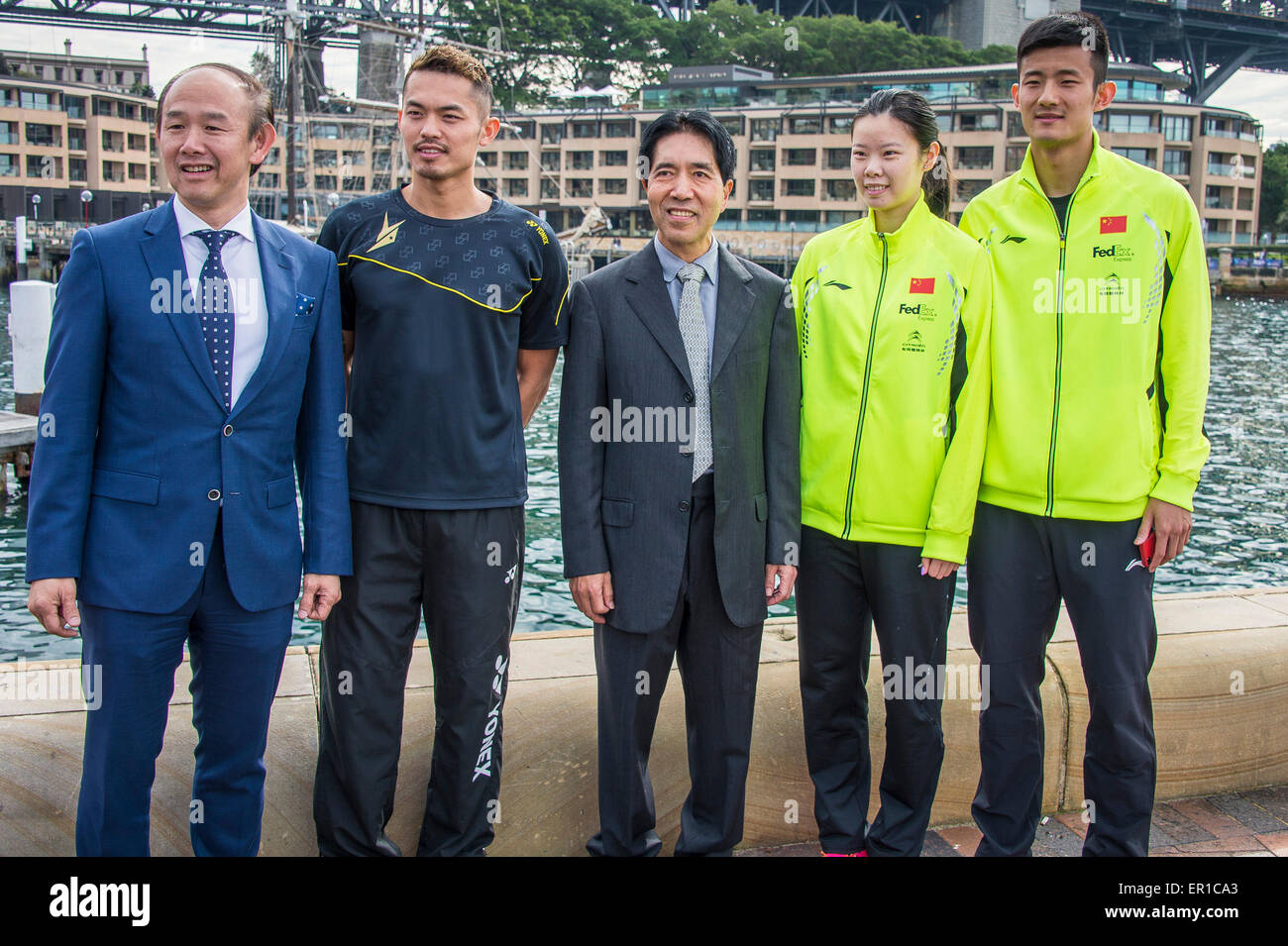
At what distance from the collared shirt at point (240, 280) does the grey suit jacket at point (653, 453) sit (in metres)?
0.78

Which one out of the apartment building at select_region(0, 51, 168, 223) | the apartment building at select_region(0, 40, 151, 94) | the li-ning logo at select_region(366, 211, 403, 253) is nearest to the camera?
the li-ning logo at select_region(366, 211, 403, 253)

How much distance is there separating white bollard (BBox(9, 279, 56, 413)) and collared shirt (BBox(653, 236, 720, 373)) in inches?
510

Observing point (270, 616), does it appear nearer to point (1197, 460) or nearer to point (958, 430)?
point (958, 430)

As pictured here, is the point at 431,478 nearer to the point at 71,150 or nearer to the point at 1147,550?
the point at 1147,550

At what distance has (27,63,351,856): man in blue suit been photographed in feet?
8.21

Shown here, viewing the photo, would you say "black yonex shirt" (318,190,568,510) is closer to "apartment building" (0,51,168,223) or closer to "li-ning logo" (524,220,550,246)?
"li-ning logo" (524,220,550,246)

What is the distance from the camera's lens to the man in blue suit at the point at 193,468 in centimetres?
250

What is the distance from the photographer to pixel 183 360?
2.57m

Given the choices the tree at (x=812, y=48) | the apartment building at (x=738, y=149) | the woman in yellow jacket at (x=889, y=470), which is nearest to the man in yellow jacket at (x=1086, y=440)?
the woman in yellow jacket at (x=889, y=470)

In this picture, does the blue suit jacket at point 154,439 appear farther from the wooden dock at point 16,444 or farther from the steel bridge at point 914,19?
the steel bridge at point 914,19
